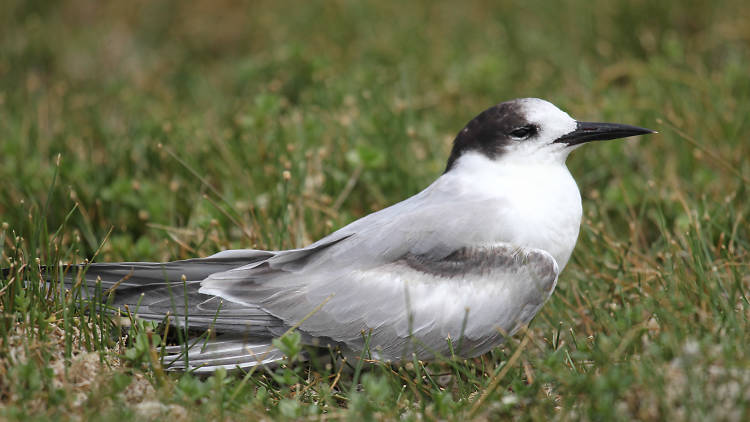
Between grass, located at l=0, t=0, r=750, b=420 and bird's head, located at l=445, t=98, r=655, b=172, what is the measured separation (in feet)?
1.89

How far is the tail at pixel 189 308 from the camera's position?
2.92m

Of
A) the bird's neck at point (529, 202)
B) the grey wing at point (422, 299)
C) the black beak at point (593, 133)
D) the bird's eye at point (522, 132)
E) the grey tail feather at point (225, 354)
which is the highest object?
the bird's eye at point (522, 132)

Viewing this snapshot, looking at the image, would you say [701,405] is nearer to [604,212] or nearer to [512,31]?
[604,212]

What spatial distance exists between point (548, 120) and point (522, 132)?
0.12m

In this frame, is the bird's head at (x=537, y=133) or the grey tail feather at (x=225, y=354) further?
the bird's head at (x=537, y=133)

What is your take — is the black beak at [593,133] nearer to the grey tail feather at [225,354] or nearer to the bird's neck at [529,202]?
the bird's neck at [529,202]

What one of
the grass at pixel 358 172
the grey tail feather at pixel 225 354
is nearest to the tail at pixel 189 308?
the grey tail feather at pixel 225 354

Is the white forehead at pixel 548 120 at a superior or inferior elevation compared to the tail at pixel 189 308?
superior

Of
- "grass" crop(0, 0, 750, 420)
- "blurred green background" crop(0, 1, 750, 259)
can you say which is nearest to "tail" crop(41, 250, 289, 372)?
"grass" crop(0, 0, 750, 420)

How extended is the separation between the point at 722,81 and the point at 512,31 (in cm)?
205

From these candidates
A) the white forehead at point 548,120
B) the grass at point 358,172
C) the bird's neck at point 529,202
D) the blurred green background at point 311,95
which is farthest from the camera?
the blurred green background at point 311,95

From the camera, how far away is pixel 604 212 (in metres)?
3.95

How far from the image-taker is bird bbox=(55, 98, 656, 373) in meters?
2.91

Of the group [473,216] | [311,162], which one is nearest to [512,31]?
[311,162]
